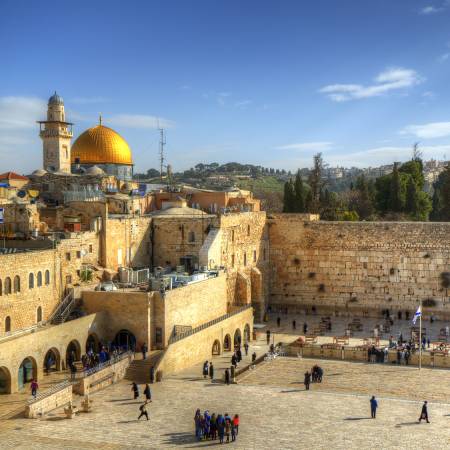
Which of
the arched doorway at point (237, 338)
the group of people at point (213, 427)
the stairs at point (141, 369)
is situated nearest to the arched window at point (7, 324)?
the stairs at point (141, 369)

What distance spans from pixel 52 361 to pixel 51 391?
3.69 metres

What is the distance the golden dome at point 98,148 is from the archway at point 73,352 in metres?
20.0

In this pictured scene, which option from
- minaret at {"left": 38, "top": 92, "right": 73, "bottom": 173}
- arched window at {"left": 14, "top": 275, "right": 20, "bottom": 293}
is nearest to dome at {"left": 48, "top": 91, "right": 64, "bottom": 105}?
minaret at {"left": 38, "top": 92, "right": 73, "bottom": 173}

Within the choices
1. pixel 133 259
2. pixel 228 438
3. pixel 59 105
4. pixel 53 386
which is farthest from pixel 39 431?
pixel 59 105

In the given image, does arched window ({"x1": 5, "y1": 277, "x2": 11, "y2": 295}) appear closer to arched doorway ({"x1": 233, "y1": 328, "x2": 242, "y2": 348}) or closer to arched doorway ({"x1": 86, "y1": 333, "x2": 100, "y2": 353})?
arched doorway ({"x1": 86, "y1": 333, "x2": 100, "y2": 353})

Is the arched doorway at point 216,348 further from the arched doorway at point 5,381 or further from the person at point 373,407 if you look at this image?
the person at point 373,407

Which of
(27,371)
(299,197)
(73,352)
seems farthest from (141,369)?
(299,197)

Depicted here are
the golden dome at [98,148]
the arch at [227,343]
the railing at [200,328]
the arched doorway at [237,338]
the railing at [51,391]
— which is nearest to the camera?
the railing at [51,391]

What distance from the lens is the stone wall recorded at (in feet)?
120

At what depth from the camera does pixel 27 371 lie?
21.2 meters

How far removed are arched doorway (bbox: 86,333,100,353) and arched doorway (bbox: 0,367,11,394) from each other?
4.03 m

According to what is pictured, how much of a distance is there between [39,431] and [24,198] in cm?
1752

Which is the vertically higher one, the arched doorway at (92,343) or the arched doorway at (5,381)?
the arched doorway at (92,343)

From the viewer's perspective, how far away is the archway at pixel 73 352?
2268 centimetres
